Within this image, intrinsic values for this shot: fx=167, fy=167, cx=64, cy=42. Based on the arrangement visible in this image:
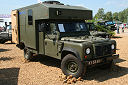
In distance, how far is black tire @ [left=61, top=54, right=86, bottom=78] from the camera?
16.9ft

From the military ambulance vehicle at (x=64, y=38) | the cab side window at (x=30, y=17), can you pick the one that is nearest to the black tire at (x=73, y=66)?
the military ambulance vehicle at (x=64, y=38)

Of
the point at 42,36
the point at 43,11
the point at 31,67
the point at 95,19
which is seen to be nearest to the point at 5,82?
the point at 31,67

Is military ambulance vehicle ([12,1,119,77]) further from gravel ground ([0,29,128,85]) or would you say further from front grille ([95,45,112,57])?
gravel ground ([0,29,128,85])

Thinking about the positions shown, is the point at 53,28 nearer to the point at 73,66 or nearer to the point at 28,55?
the point at 73,66

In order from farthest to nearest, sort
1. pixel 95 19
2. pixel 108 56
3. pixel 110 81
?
pixel 95 19
pixel 108 56
pixel 110 81

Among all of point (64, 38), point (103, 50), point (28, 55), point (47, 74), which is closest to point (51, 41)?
point (64, 38)

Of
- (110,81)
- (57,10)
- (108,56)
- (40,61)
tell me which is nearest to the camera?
(110,81)

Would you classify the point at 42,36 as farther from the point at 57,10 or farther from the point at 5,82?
the point at 5,82

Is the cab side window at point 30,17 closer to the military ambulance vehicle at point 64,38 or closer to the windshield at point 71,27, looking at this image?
the military ambulance vehicle at point 64,38

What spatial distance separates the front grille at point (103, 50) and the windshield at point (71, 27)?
1.58 m

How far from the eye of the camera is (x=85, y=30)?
7.00 metres

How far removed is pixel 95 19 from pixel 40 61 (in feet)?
41.1

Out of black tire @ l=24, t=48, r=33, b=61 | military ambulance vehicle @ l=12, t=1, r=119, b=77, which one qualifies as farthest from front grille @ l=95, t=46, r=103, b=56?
black tire @ l=24, t=48, r=33, b=61

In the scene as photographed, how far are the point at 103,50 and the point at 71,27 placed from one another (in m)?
1.74
